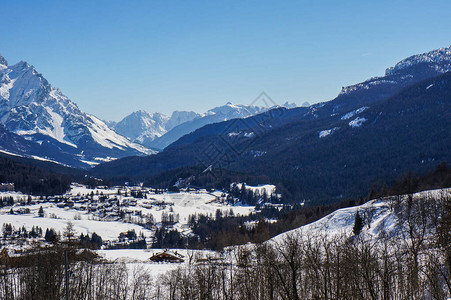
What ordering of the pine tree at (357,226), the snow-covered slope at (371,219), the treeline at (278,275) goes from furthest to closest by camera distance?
the pine tree at (357,226) → the snow-covered slope at (371,219) → the treeline at (278,275)

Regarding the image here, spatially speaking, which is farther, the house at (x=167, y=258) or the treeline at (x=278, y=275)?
the house at (x=167, y=258)

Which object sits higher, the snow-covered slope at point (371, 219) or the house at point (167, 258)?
the snow-covered slope at point (371, 219)

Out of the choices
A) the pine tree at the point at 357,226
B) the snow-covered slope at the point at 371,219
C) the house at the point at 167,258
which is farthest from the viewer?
the house at the point at 167,258

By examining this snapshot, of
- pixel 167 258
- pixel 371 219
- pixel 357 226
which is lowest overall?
pixel 167 258

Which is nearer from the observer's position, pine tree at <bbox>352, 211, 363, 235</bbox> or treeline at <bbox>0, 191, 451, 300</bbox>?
treeline at <bbox>0, 191, 451, 300</bbox>

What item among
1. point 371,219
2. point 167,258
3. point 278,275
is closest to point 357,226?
point 371,219

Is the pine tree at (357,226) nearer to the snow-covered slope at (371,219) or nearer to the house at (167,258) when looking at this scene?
the snow-covered slope at (371,219)

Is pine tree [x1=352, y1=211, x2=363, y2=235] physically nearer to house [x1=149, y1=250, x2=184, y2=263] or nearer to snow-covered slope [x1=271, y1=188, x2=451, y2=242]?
snow-covered slope [x1=271, y1=188, x2=451, y2=242]

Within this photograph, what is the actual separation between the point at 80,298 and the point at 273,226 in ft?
300

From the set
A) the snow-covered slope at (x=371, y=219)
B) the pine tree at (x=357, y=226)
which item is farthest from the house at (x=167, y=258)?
the pine tree at (x=357, y=226)

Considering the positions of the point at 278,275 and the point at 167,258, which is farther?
the point at 167,258

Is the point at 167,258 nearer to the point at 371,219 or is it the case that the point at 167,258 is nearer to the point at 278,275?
the point at 371,219

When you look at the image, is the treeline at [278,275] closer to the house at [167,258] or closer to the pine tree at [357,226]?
the pine tree at [357,226]

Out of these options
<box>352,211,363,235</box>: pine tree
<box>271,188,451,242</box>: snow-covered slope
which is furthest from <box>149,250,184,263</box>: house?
<box>352,211,363,235</box>: pine tree
